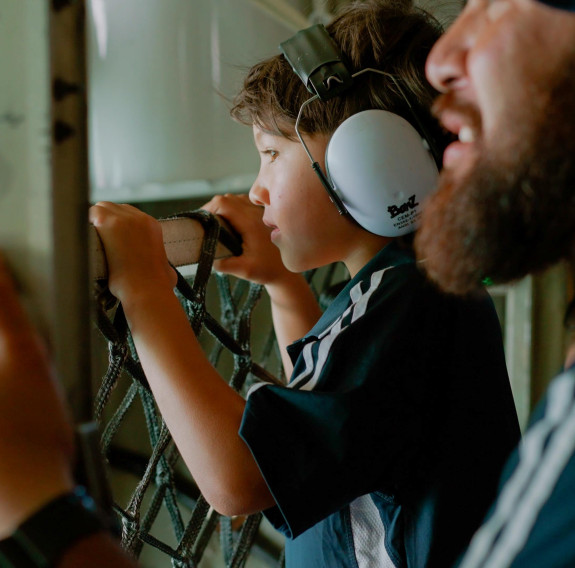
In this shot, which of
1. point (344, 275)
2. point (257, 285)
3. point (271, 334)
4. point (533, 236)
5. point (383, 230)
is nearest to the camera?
point (533, 236)

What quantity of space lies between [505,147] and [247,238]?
0.49 m

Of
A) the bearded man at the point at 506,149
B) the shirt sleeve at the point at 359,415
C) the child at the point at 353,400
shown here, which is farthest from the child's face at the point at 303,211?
the bearded man at the point at 506,149

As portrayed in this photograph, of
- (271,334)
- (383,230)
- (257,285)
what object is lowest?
(271,334)

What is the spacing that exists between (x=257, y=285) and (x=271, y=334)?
260mm

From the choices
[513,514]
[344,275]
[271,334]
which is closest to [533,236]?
[513,514]

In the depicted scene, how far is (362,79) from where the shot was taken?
815 mm

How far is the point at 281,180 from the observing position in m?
0.83

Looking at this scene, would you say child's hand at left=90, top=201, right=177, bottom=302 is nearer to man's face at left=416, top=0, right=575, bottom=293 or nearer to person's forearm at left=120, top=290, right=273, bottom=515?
person's forearm at left=120, top=290, right=273, bottom=515

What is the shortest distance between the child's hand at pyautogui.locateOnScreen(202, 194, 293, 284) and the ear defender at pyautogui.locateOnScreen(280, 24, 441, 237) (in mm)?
187

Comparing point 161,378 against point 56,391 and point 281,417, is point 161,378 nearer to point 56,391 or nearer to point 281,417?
point 281,417

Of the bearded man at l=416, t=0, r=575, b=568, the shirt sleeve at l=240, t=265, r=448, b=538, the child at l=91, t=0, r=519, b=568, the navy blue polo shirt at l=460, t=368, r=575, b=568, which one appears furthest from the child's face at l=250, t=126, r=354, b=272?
the navy blue polo shirt at l=460, t=368, r=575, b=568

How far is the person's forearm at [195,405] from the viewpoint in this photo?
2.06 feet

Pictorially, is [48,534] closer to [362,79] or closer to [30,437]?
[30,437]

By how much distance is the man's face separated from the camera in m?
0.49
